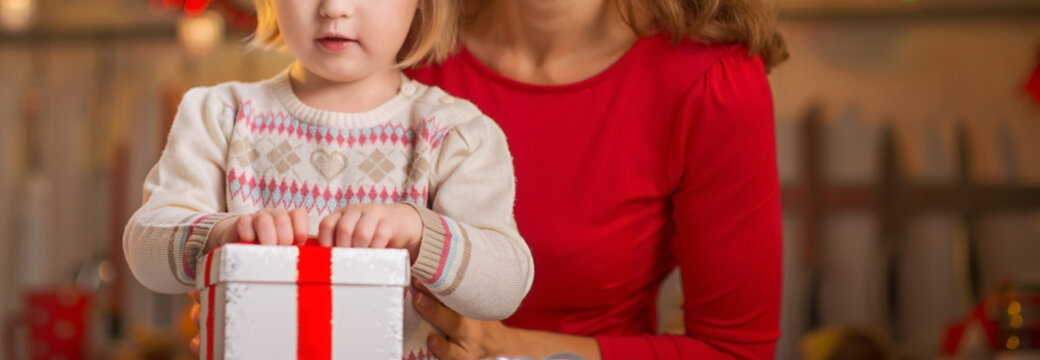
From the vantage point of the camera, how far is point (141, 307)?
3098 millimetres

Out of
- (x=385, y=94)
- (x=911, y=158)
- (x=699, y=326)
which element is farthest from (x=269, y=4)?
(x=911, y=158)

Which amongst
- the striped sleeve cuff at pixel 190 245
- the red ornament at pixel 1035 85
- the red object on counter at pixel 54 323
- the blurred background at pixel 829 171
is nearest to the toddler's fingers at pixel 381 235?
the striped sleeve cuff at pixel 190 245

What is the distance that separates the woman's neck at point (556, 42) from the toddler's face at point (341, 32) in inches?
10.0

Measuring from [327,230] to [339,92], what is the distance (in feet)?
0.76

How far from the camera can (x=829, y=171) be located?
2.92 metres

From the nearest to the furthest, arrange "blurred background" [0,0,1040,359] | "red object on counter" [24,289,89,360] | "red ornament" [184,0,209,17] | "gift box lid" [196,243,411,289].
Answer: "gift box lid" [196,243,411,289] < "red ornament" [184,0,209,17] < "blurred background" [0,0,1040,359] < "red object on counter" [24,289,89,360]

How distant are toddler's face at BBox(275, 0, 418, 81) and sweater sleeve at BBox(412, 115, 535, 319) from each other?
0.30ft

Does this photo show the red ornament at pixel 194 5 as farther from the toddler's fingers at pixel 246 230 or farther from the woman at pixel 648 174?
the toddler's fingers at pixel 246 230

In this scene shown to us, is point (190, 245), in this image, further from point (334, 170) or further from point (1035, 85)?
point (1035, 85)

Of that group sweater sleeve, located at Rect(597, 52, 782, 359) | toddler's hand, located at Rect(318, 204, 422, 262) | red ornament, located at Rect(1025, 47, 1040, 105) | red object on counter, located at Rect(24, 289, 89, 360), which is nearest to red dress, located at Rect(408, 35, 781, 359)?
sweater sleeve, located at Rect(597, 52, 782, 359)

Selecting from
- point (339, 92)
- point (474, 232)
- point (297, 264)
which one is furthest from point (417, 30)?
point (297, 264)

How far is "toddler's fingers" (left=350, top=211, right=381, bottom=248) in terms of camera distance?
628mm

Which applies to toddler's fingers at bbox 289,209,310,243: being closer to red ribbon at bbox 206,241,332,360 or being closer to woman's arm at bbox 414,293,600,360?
red ribbon at bbox 206,241,332,360

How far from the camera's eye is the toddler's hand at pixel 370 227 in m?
0.62
